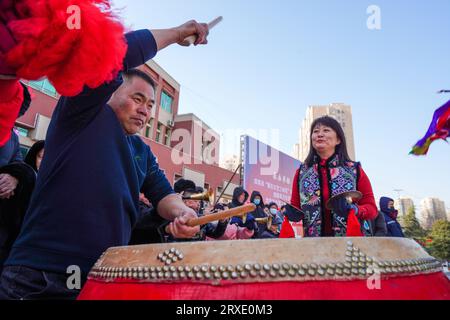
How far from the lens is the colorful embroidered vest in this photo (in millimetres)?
1753

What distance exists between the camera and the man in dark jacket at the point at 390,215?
14.1 ft

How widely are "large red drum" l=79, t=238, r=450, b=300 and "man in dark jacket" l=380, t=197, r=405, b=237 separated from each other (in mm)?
4369

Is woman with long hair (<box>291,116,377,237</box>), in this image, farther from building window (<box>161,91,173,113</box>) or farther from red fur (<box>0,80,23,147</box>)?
building window (<box>161,91,173,113</box>)

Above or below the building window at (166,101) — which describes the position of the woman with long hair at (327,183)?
below

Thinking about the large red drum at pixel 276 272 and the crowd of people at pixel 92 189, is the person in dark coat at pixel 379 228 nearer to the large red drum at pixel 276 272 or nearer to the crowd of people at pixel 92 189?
the crowd of people at pixel 92 189

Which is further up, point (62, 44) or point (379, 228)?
point (379, 228)

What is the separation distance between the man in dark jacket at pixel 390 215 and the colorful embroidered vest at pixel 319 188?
117 inches

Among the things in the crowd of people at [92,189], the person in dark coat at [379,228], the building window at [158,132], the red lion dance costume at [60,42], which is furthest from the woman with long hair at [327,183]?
the building window at [158,132]

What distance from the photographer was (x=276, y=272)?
45 cm

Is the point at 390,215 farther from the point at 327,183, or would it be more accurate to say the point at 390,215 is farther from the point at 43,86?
the point at 43,86

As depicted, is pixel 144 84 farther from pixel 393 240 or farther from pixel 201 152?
pixel 201 152

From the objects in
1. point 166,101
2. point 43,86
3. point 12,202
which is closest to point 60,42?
point 12,202
